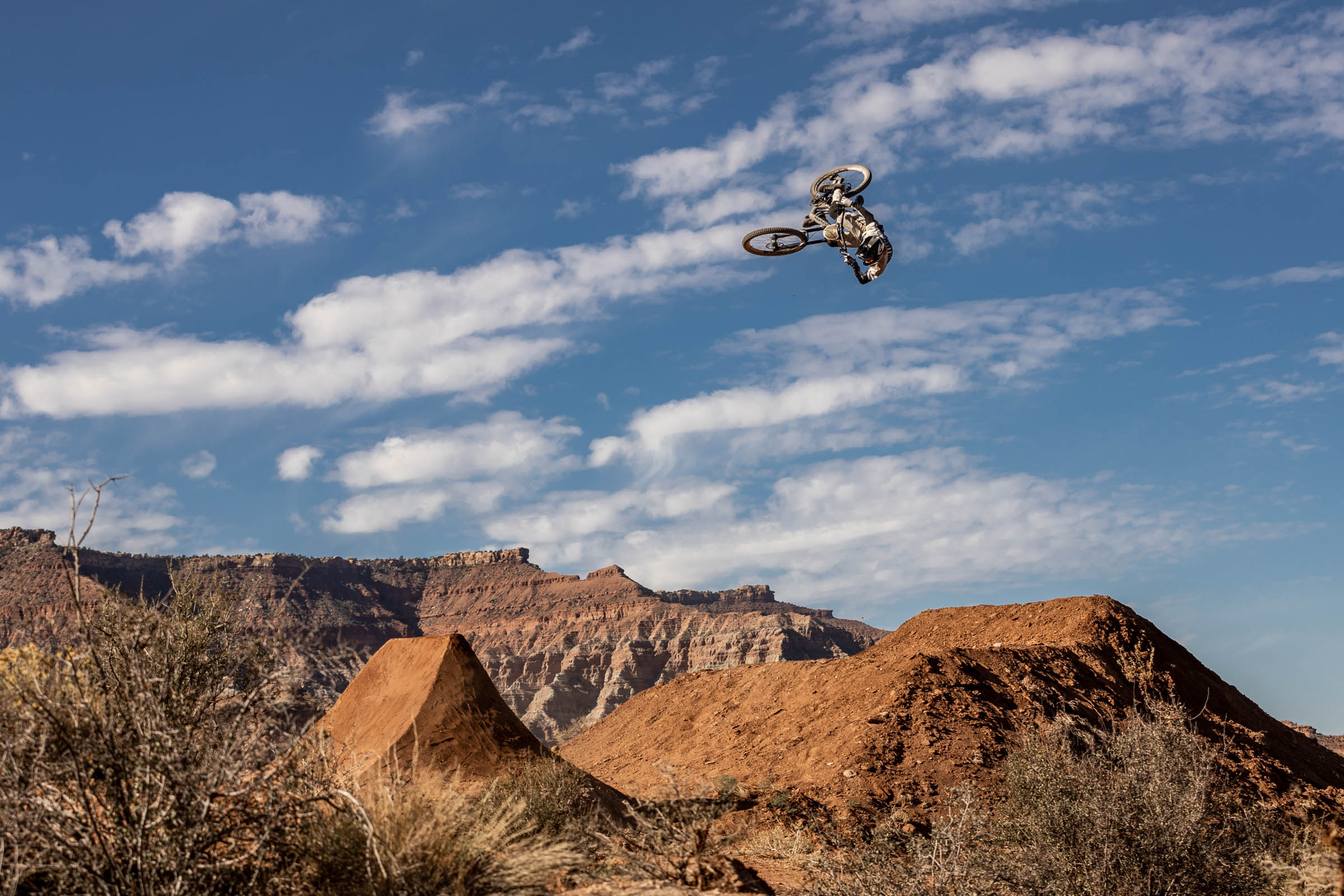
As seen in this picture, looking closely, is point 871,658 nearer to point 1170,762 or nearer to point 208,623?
point 1170,762

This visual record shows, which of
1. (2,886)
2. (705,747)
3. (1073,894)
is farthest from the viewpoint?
(705,747)

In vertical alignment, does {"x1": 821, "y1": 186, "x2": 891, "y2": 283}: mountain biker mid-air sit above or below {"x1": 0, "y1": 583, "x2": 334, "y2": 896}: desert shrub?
above

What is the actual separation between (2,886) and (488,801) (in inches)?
155

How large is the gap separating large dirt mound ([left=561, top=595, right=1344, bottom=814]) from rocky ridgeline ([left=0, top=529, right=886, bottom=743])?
5663 cm

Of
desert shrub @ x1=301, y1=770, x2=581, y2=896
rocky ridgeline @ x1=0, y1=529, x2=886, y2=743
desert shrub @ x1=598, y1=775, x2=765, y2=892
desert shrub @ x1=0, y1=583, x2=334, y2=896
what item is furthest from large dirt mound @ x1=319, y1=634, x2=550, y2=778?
rocky ridgeline @ x1=0, y1=529, x2=886, y2=743

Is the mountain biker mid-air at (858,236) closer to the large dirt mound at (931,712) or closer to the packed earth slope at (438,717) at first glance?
the packed earth slope at (438,717)

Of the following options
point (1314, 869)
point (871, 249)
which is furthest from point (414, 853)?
point (871, 249)

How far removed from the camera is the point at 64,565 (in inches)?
224

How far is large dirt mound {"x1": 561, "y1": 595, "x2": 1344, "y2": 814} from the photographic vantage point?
66.4ft

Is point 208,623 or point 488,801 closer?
point 488,801

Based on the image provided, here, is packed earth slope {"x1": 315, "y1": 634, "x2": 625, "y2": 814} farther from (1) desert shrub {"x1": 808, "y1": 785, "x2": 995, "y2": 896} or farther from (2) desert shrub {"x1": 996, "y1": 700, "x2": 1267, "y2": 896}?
(2) desert shrub {"x1": 996, "y1": 700, "x2": 1267, "y2": 896}

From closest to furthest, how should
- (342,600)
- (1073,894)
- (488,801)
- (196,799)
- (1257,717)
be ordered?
(196,799), (488,801), (1073,894), (1257,717), (342,600)

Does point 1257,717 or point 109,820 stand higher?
point 1257,717

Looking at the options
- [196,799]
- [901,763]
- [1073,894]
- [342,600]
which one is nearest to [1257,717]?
[901,763]
